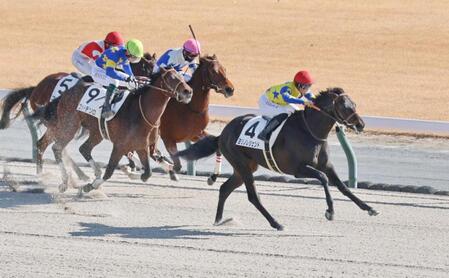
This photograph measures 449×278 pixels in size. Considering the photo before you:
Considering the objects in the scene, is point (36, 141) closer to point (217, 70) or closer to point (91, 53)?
point (91, 53)

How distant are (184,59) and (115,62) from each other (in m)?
1.54

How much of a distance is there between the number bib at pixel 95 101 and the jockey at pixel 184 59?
1.16 m

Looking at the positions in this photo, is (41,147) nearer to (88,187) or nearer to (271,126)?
(88,187)

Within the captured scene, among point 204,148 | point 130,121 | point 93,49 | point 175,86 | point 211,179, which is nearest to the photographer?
point 204,148

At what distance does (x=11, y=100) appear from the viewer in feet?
49.9

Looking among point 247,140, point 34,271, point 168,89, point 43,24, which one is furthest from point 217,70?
point 43,24

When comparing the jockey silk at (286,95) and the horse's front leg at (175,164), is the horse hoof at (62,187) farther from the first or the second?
the jockey silk at (286,95)

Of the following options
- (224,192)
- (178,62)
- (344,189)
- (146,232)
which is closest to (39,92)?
(178,62)

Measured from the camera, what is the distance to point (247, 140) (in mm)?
11742

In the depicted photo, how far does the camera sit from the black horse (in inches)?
454

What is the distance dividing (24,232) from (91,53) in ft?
13.6

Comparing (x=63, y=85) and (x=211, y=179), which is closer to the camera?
(x=211, y=179)

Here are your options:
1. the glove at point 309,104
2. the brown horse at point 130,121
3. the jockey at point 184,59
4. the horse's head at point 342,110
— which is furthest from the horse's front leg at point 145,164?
the horse's head at point 342,110

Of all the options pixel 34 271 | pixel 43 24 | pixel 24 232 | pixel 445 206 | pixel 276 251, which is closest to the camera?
pixel 34 271
